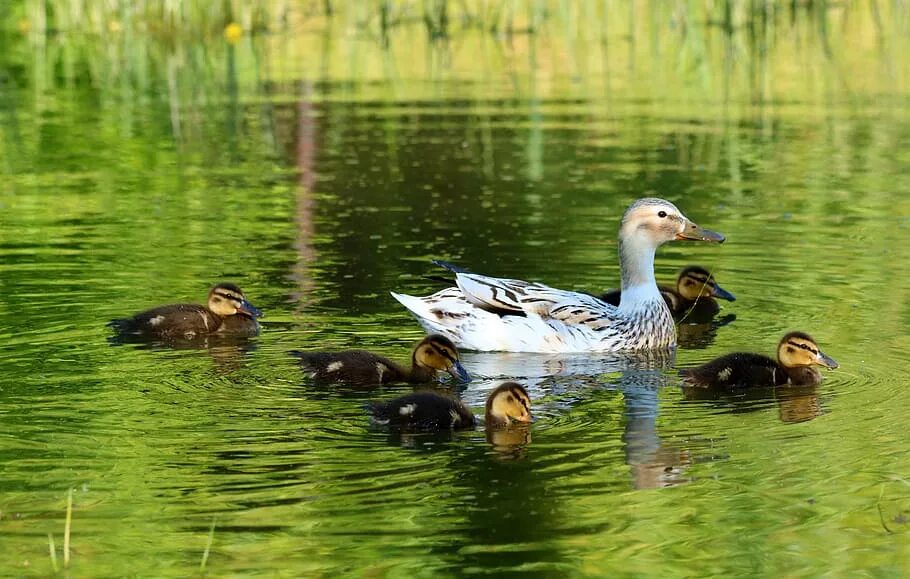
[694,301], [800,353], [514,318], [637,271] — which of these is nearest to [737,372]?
[800,353]

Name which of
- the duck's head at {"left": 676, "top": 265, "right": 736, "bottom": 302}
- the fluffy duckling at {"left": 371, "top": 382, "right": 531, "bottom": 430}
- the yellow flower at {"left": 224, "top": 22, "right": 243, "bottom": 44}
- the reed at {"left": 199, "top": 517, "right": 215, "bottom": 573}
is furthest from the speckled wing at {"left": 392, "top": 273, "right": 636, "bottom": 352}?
the yellow flower at {"left": 224, "top": 22, "right": 243, "bottom": 44}

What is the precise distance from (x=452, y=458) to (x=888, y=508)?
1.85 metres

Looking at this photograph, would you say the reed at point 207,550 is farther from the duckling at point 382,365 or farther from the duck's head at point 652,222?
the duck's head at point 652,222

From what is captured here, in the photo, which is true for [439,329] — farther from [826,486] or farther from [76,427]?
[826,486]

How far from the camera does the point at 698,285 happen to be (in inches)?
459

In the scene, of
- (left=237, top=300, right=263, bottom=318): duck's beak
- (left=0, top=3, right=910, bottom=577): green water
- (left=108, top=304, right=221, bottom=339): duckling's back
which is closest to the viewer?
(left=0, top=3, right=910, bottom=577): green water

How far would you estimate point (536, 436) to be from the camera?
25.7 ft

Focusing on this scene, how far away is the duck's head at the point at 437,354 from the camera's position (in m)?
9.06

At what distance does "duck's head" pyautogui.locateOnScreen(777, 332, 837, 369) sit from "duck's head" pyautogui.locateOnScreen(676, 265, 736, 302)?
2257mm

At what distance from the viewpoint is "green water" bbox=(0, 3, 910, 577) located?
6480mm

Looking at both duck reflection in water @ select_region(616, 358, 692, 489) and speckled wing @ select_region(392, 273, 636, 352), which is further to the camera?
speckled wing @ select_region(392, 273, 636, 352)

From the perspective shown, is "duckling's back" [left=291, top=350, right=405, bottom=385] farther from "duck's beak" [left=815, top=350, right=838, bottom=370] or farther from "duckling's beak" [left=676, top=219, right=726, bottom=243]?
"duckling's beak" [left=676, top=219, right=726, bottom=243]

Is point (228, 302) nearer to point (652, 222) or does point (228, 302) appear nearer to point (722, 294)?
point (652, 222)

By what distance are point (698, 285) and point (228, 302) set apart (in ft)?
10.8
